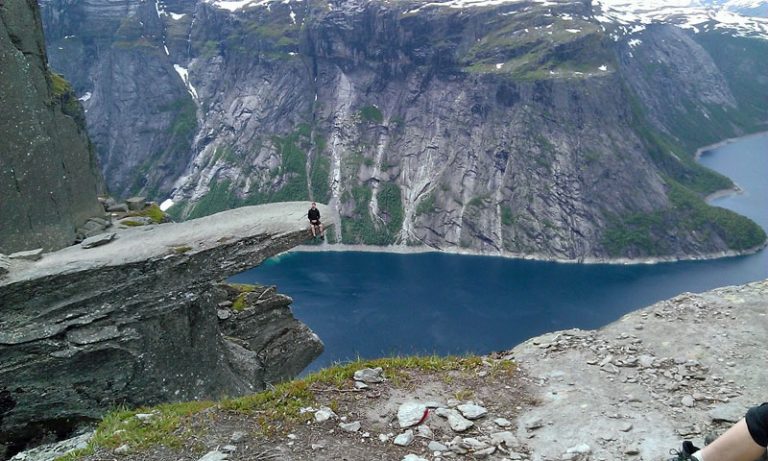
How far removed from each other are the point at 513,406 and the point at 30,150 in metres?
22.2

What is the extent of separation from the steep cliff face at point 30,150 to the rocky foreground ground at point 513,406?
13308 millimetres

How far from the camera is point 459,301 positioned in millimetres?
158000

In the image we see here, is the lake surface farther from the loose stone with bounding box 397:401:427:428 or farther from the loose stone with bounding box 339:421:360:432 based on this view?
the loose stone with bounding box 339:421:360:432

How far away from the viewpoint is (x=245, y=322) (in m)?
26.4

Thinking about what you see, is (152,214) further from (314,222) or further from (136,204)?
(314,222)

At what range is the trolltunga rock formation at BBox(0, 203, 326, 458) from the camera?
53.5 ft

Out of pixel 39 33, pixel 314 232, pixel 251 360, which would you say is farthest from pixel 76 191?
pixel 314 232

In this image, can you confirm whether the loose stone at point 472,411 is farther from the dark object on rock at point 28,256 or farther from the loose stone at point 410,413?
the dark object on rock at point 28,256

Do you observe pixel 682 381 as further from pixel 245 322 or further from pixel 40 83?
pixel 40 83

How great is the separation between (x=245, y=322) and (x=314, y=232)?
865 centimetres

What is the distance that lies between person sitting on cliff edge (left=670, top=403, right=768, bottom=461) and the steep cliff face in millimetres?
25008

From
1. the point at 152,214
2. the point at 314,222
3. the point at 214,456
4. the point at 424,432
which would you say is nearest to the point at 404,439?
the point at 424,432

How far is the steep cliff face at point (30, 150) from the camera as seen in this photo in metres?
21.7

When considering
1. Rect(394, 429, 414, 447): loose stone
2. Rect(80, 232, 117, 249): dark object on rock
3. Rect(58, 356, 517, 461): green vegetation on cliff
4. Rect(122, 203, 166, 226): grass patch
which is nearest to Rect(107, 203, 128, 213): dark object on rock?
Rect(122, 203, 166, 226): grass patch
